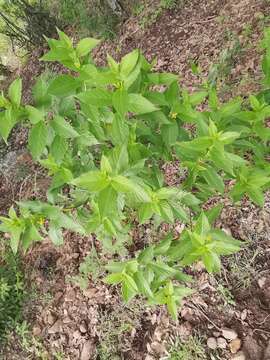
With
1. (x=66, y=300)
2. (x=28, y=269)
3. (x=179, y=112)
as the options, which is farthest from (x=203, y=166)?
(x=28, y=269)

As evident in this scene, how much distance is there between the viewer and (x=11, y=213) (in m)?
1.94

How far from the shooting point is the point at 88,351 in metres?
3.14

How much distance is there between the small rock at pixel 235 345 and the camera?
270 centimetres

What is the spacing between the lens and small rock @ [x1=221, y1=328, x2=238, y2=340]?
274cm

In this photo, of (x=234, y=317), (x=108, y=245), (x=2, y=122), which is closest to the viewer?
(x=2, y=122)

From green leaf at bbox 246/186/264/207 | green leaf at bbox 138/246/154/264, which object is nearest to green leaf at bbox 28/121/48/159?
green leaf at bbox 138/246/154/264

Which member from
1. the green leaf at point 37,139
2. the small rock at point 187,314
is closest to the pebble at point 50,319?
the small rock at point 187,314

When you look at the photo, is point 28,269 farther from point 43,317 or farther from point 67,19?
point 67,19

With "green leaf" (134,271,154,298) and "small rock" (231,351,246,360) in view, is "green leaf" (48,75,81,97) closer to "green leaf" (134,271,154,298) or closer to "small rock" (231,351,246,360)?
"green leaf" (134,271,154,298)

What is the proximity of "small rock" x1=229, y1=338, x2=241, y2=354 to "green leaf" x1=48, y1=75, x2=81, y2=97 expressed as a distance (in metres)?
1.97

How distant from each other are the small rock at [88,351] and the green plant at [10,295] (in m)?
0.67

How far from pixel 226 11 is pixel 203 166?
3.01m

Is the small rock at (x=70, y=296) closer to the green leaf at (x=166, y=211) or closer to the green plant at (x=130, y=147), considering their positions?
the green plant at (x=130, y=147)

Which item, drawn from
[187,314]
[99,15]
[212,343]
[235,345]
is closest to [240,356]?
[235,345]
